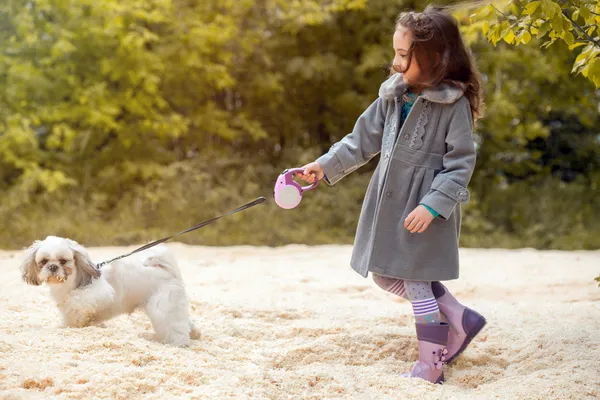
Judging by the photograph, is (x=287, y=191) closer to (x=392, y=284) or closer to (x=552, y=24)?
(x=392, y=284)

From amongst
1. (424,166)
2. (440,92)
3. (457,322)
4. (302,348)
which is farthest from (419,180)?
(302,348)

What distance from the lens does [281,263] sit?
20.5 ft

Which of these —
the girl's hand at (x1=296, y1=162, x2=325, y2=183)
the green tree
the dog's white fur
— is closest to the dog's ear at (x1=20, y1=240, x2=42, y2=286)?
the dog's white fur

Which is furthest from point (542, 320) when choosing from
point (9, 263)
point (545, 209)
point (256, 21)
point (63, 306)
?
point (256, 21)

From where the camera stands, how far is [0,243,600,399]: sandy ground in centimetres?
263

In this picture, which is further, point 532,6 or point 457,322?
point 457,322

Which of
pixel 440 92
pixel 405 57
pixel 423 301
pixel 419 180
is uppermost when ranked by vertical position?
pixel 405 57

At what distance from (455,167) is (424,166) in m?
0.14

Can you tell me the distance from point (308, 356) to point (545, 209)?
652 cm

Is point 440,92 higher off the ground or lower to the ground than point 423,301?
higher

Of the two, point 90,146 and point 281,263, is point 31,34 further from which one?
point 281,263

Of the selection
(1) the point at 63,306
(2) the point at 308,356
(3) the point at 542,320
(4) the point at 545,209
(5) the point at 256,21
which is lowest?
(4) the point at 545,209

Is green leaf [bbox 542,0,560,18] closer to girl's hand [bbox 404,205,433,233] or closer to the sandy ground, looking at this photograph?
girl's hand [bbox 404,205,433,233]

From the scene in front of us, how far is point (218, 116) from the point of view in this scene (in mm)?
8922
